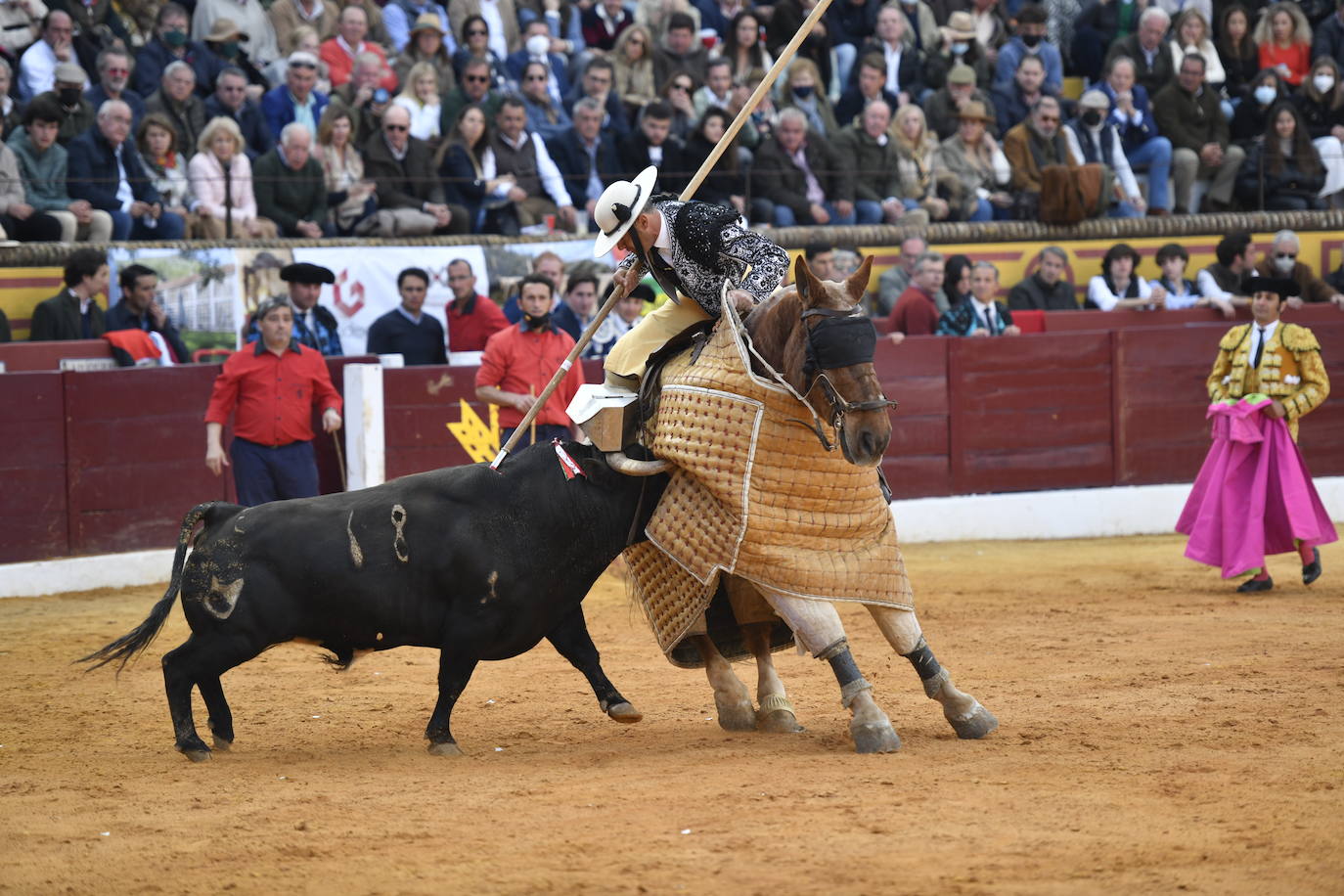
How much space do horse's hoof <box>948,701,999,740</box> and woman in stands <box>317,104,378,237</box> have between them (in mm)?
7255

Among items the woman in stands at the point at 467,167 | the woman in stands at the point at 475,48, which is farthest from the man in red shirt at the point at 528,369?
the woman in stands at the point at 475,48

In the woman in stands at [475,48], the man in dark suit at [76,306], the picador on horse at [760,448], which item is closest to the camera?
the picador on horse at [760,448]

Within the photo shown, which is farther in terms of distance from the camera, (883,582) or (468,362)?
(468,362)

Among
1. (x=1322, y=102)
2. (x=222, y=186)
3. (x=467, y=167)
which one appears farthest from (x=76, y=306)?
(x=1322, y=102)

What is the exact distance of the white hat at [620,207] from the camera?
18.1ft

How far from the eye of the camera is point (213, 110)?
38.2ft

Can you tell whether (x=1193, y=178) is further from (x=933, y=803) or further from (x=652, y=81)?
(x=933, y=803)

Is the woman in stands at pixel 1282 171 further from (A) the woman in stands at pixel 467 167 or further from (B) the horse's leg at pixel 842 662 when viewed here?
(B) the horse's leg at pixel 842 662

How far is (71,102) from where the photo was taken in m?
10.9

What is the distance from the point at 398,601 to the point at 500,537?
15.0 inches

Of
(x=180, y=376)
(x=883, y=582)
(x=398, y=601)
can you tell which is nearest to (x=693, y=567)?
(x=883, y=582)

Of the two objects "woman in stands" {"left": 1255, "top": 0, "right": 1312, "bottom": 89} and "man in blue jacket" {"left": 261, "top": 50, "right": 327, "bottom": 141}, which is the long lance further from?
"woman in stands" {"left": 1255, "top": 0, "right": 1312, "bottom": 89}

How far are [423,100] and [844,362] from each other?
7.96 meters

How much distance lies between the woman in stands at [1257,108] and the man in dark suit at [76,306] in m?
9.94
